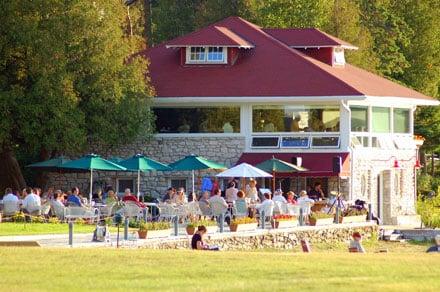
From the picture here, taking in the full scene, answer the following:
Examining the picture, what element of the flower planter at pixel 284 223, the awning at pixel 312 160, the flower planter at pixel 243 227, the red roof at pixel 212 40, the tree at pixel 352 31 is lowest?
the flower planter at pixel 243 227

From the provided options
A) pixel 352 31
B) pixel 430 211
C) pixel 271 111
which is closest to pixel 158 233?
pixel 271 111

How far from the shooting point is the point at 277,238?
156ft

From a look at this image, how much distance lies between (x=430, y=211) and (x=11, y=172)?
18.3 meters

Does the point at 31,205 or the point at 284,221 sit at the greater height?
the point at 31,205

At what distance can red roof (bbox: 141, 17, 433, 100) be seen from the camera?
59.2 metres

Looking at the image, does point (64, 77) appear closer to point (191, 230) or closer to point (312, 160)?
point (312, 160)

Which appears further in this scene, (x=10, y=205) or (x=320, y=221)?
(x=320, y=221)

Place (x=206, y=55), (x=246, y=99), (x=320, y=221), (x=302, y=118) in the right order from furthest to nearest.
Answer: (x=206, y=55) → (x=302, y=118) → (x=246, y=99) → (x=320, y=221)

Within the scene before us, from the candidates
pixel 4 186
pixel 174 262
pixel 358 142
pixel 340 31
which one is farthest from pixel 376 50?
pixel 174 262

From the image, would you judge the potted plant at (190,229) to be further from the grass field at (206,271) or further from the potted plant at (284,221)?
the grass field at (206,271)

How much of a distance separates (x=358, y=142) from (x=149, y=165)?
1118 centimetres

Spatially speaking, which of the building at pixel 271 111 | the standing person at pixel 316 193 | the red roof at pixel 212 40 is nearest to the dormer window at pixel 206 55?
the building at pixel 271 111

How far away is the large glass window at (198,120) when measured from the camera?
60.2 meters

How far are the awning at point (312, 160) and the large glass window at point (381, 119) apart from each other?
3668 mm
